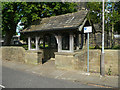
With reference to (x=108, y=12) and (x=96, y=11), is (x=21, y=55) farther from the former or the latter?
(x=108, y=12)

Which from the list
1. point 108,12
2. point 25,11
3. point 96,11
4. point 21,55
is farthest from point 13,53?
point 108,12

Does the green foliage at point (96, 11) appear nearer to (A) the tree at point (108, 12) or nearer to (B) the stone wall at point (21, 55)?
(A) the tree at point (108, 12)

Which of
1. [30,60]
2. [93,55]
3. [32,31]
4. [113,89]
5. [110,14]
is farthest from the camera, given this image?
[110,14]

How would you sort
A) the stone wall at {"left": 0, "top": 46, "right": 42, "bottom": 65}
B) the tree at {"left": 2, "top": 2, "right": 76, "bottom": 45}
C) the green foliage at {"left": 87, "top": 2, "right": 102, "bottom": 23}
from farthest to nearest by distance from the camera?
the green foliage at {"left": 87, "top": 2, "right": 102, "bottom": 23}, the tree at {"left": 2, "top": 2, "right": 76, "bottom": 45}, the stone wall at {"left": 0, "top": 46, "right": 42, "bottom": 65}

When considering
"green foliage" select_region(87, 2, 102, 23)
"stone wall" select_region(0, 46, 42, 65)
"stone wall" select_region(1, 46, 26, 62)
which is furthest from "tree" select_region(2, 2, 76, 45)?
"green foliage" select_region(87, 2, 102, 23)

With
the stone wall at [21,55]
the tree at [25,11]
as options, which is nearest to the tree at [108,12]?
the tree at [25,11]

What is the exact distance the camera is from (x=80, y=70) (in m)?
7.84

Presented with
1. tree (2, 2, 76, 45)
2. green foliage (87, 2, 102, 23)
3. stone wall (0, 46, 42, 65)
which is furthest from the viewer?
green foliage (87, 2, 102, 23)

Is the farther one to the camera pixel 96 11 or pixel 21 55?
pixel 96 11

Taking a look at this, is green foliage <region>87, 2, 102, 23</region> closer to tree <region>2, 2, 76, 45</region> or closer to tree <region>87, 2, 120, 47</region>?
tree <region>87, 2, 120, 47</region>

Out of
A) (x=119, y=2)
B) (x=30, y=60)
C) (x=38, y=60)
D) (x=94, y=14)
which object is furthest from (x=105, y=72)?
(x=119, y=2)

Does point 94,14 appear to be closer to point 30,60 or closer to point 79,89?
point 30,60

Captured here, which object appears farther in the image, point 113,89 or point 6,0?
point 6,0

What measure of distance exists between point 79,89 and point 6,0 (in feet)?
36.5
